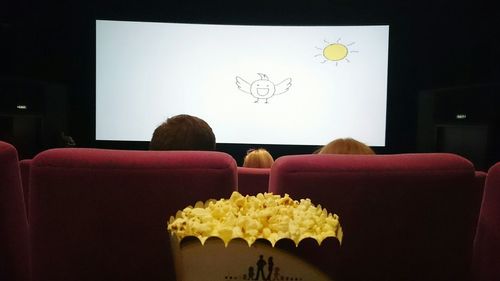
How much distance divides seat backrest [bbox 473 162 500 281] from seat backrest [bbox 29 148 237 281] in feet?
1.94

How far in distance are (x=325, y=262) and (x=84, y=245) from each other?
59 cm

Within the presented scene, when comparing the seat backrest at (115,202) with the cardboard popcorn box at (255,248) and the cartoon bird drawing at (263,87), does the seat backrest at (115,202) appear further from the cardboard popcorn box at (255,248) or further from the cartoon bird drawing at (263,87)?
the cartoon bird drawing at (263,87)

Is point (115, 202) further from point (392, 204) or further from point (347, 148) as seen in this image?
point (347, 148)

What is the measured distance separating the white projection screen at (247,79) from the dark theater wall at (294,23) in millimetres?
248

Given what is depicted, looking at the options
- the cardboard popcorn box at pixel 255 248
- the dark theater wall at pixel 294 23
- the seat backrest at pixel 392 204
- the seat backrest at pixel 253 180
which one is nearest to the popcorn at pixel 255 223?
the cardboard popcorn box at pixel 255 248

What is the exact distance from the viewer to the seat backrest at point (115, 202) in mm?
956

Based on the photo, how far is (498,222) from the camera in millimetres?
1010

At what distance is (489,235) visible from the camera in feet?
3.44

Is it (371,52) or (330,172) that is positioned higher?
(371,52)

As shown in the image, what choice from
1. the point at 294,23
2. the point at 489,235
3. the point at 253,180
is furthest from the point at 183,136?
the point at 294,23

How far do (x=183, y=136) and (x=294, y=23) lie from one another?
3655 millimetres

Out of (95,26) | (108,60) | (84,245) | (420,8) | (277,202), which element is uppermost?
(420,8)

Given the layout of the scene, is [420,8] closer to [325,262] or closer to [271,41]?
[271,41]

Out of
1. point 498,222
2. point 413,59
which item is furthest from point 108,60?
point 498,222
